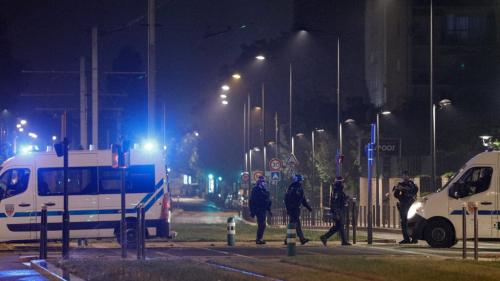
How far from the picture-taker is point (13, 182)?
84.7ft

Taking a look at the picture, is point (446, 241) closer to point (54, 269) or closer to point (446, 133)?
point (54, 269)

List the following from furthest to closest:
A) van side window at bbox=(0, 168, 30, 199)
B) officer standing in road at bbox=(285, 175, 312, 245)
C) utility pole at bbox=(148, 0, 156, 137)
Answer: utility pole at bbox=(148, 0, 156, 137) → van side window at bbox=(0, 168, 30, 199) → officer standing in road at bbox=(285, 175, 312, 245)

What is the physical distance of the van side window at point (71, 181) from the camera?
2578 centimetres

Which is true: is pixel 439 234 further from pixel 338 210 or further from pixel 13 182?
pixel 13 182

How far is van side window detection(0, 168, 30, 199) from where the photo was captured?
25719 millimetres

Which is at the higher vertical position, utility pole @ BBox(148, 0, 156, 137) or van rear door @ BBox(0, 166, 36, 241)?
utility pole @ BBox(148, 0, 156, 137)

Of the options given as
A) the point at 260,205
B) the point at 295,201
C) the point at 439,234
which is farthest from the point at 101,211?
the point at 439,234

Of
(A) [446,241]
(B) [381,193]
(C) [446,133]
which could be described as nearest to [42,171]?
(A) [446,241]

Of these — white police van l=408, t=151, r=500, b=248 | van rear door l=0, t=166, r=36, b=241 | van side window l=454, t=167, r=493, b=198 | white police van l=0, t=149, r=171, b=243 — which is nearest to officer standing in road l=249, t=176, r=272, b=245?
white police van l=0, t=149, r=171, b=243

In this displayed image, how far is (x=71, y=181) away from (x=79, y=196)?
0.45 metres

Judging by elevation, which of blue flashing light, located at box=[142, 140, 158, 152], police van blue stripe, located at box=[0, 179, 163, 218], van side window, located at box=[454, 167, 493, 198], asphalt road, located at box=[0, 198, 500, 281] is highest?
blue flashing light, located at box=[142, 140, 158, 152]

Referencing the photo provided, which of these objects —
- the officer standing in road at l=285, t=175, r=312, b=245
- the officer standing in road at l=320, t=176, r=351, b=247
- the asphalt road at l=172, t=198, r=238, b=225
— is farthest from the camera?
the asphalt road at l=172, t=198, r=238, b=225

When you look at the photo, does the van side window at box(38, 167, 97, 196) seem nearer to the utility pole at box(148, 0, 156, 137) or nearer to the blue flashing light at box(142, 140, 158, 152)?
the blue flashing light at box(142, 140, 158, 152)

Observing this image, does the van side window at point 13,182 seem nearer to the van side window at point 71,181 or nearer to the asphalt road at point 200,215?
the van side window at point 71,181
